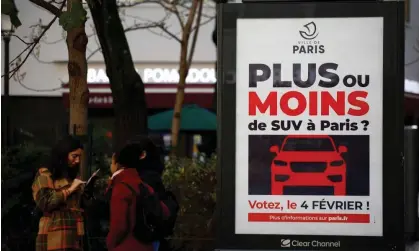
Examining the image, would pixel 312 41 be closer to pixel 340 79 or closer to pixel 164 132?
pixel 340 79

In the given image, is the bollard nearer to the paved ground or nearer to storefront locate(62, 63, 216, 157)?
the paved ground

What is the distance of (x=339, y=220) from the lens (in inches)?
189

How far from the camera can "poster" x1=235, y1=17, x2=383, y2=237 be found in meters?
4.79

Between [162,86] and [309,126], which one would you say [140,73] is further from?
[309,126]

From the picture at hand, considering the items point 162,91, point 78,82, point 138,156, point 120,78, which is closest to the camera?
point 138,156

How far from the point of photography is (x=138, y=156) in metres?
5.62

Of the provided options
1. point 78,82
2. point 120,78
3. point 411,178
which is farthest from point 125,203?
point 120,78

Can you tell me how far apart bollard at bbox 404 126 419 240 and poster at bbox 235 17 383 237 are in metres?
2.20

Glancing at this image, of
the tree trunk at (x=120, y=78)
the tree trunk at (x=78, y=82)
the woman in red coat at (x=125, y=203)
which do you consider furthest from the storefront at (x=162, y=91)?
the woman in red coat at (x=125, y=203)

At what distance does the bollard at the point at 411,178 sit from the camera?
6992mm

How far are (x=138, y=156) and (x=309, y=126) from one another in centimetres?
147

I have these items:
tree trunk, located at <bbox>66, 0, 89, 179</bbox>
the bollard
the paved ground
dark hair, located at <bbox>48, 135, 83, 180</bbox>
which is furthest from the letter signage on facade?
dark hair, located at <bbox>48, 135, 83, 180</bbox>

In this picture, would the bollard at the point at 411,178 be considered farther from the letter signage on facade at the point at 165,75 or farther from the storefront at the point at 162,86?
the letter signage on facade at the point at 165,75

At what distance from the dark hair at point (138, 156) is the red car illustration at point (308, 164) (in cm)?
126
